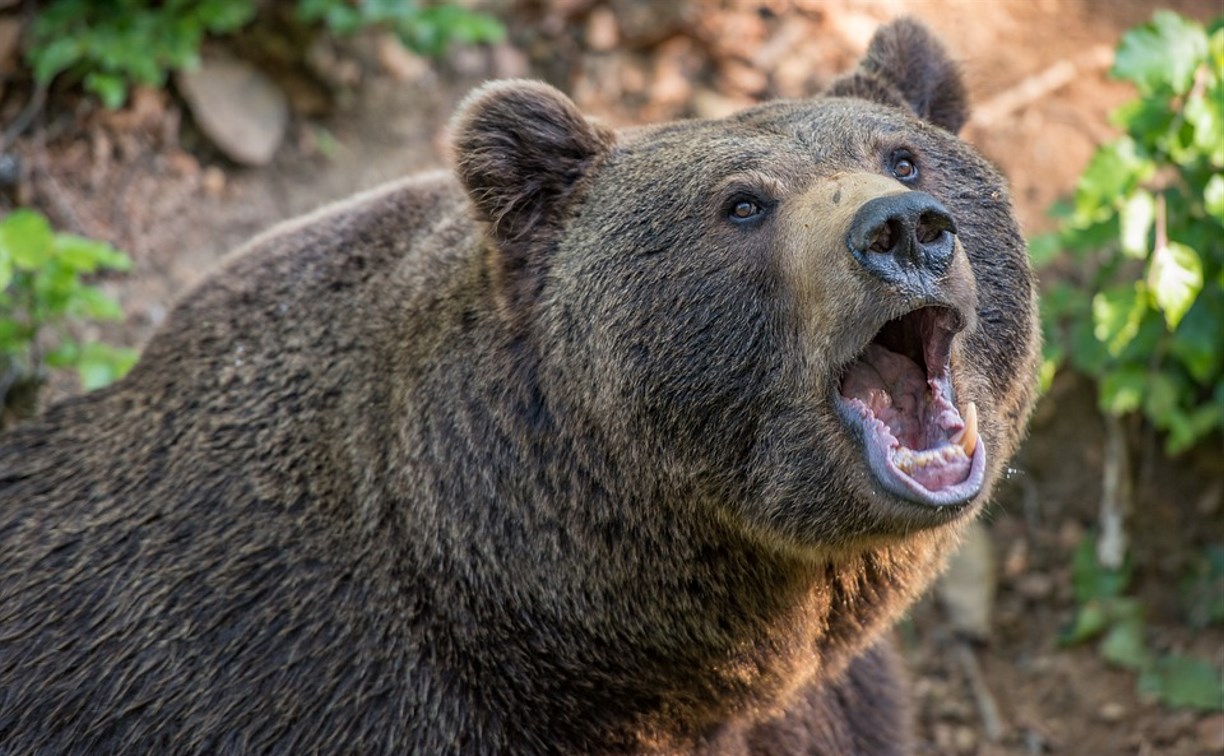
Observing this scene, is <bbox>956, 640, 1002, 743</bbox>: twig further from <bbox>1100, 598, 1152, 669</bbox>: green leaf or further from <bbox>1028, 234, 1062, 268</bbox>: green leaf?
<bbox>1028, 234, 1062, 268</bbox>: green leaf

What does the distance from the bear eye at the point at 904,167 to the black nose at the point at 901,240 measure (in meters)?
0.53

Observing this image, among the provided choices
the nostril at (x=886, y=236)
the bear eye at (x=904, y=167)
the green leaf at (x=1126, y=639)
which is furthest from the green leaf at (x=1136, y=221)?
the nostril at (x=886, y=236)

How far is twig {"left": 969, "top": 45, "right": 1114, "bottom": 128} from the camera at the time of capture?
808cm

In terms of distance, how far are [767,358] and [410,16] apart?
4459mm

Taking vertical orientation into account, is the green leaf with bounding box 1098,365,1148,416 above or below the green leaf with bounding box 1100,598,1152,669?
above

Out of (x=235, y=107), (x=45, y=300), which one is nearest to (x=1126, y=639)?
(x=45, y=300)

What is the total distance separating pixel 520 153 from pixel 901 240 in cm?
A: 130

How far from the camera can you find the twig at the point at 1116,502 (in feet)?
23.0

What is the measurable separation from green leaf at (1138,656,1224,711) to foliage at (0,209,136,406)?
15.7 feet

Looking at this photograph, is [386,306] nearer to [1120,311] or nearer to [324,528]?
[324,528]

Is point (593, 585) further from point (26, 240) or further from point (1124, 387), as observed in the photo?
point (1124, 387)

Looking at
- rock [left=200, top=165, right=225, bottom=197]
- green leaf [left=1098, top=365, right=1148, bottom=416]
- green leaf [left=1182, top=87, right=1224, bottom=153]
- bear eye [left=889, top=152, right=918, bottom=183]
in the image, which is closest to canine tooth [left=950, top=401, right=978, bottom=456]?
bear eye [left=889, top=152, right=918, bottom=183]

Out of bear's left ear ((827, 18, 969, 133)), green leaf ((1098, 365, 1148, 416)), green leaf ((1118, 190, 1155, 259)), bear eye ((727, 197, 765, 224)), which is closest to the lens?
bear eye ((727, 197, 765, 224))

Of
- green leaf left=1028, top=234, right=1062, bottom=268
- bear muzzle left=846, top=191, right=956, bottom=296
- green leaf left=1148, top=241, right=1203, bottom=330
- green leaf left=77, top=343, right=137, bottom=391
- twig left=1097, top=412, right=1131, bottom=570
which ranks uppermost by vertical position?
bear muzzle left=846, top=191, right=956, bottom=296
